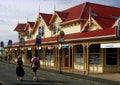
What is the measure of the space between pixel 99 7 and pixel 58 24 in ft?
19.9

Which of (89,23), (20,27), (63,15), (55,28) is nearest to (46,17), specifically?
(55,28)

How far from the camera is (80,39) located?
28.8m

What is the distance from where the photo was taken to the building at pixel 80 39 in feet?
91.0

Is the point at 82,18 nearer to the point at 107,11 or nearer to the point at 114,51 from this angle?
the point at 107,11

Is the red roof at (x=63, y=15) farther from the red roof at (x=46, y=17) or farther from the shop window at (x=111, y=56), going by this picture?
the shop window at (x=111, y=56)

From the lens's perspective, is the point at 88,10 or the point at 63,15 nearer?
the point at 88,10

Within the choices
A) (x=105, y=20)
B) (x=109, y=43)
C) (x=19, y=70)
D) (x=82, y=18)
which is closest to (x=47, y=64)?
(x=82, y=18)

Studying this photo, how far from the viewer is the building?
27.7 metres

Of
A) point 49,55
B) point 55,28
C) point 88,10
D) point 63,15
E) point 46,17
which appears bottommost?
point 49,55

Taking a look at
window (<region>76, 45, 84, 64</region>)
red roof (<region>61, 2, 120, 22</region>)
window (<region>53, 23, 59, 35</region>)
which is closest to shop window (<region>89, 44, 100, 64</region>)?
window (<region>76, 45, 84, 64</region>)

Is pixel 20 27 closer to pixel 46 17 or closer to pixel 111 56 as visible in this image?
pixel 46 17

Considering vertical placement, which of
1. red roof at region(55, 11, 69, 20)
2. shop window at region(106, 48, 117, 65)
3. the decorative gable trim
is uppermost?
red roof at region(55, 11, 69, 20)

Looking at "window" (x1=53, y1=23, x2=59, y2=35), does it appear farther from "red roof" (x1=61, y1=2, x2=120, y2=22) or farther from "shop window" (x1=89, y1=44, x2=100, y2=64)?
"shop window" (x1=89, y1=44, x2=100, y2=64)

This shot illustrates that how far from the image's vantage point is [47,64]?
43.0 meters
